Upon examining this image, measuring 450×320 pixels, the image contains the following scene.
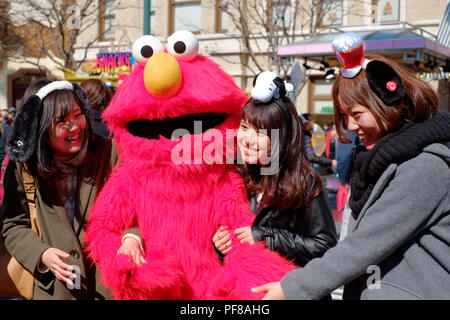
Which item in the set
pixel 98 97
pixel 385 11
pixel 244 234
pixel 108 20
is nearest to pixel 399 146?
pixel 244 234

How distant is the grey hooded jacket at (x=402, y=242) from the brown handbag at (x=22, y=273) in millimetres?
1218

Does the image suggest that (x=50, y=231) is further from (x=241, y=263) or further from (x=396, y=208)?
(x=396, y=208)

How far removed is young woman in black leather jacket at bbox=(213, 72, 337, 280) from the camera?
181 centimetres

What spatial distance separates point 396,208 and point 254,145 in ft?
2.13

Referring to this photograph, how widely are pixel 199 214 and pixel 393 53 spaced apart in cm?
891

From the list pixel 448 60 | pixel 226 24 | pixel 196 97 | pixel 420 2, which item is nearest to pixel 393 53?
pixel 448 60

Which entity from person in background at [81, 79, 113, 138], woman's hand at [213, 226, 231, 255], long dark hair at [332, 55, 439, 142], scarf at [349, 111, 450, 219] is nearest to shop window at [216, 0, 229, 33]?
person in background at [81, 79, 113, 138]

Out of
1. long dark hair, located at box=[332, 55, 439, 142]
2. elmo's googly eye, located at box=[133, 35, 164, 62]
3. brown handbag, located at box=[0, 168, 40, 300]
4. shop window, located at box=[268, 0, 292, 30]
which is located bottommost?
brown handbag, located at box=[0, 168, 40, 300]

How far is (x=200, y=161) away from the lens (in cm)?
192

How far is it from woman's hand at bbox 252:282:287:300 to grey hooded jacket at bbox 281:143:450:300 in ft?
0.08

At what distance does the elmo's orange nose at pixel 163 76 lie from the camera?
187cm

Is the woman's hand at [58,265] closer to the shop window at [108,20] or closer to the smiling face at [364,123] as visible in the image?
the smiling face at [364,123]

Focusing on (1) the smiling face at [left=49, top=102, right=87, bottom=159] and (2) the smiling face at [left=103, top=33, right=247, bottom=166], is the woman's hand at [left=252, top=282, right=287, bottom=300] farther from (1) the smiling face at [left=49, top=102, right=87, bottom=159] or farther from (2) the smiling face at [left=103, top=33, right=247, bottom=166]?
(1) the smiling face at [left=49, top=102, right=87, bottom=159]
